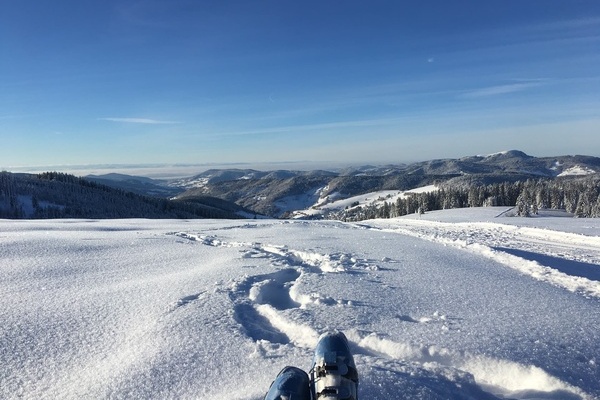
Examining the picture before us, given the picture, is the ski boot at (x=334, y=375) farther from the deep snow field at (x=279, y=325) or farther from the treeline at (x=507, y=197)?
the treeline at (x=507, y=197)

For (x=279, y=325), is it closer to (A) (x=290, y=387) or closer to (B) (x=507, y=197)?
(A) (x=290, y=387)

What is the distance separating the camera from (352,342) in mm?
5512

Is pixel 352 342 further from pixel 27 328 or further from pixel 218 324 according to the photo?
pixel 27 328

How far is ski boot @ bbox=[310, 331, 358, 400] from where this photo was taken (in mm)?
3500

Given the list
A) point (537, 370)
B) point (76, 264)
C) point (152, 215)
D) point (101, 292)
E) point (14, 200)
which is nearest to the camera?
point (537, 370)

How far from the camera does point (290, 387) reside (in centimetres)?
365

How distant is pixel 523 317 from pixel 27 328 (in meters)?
8.48

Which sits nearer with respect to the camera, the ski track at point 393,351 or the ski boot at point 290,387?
the ski boot at point 290,387

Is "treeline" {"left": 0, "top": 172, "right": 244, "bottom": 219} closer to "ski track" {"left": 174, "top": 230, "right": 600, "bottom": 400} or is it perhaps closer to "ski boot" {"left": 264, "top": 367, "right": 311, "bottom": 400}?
"ski track" {"left": 174, "top": 230, "right": 600, "bottom": 400}

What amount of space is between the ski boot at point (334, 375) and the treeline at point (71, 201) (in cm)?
10708

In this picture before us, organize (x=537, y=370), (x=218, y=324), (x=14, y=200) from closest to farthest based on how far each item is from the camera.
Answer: (x=537, y=370)
(x=218, y=324)
(x=14, y=200)

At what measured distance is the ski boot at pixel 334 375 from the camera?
350cm

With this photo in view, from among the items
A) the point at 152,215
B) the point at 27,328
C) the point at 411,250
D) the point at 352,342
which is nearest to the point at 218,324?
the point at 352,342

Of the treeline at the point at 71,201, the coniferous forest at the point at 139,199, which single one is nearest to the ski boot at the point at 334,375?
the coniferous forest at the point at 139,199
